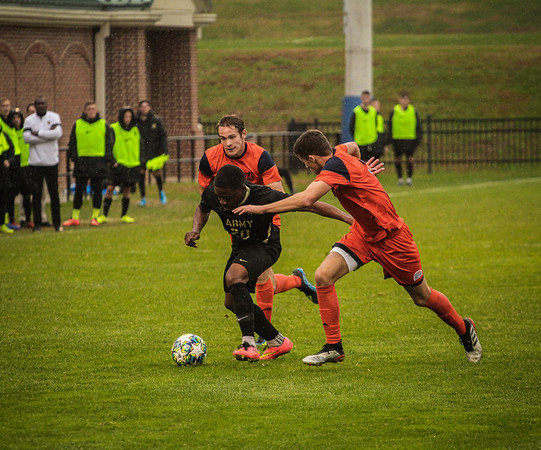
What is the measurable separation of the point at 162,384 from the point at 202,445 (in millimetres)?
1401

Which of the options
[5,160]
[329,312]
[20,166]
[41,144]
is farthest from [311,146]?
[20,166]

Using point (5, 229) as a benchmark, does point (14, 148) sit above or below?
above

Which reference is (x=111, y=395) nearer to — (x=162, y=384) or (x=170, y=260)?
(x=162, y=384)

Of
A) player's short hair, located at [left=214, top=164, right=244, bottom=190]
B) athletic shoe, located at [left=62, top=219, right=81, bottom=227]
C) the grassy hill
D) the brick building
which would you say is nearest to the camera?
player's short hair, located at [left=214, top=164, right=244, bottom=190]

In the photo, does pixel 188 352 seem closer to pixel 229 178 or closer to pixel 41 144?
pixel 229 178

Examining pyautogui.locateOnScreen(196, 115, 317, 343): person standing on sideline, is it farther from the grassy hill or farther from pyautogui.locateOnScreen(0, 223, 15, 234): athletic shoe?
the grassy hill

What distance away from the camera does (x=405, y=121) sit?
2517 cm

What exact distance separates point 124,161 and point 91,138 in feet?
3.91

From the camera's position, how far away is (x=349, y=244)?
7402 mm

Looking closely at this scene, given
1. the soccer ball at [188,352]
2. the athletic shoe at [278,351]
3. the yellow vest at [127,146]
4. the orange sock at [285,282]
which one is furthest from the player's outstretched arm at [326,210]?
the yellow vest at [127,146]

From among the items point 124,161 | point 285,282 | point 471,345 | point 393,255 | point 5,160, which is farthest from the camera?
point 124,161

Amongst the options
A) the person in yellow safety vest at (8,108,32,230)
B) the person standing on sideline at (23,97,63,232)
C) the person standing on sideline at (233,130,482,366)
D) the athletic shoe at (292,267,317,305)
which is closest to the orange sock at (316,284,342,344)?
the person standing on sideline at (233,130,482,366)

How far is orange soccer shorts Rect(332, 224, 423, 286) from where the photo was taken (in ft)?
23.6

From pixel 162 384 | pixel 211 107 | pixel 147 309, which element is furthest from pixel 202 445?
pixel 211 107
